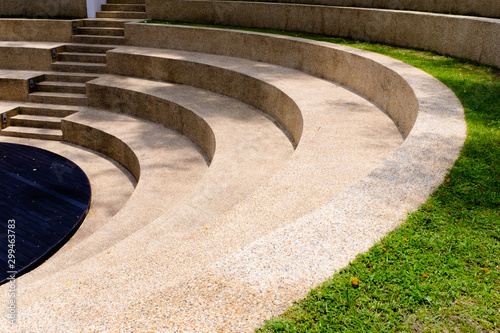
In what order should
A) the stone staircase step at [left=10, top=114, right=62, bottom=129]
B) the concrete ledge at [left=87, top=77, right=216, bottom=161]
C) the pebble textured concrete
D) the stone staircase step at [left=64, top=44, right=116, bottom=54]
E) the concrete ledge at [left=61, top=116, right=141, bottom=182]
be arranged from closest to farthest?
the pebble textured concrete, the concrete ledge at [left=87, top=77, right=216, bottom=161], the concrete ledge at [left=61, top=116, right=141, bottom=182], the stone staircase step at [left=10, top=114, right=62, bottom=129], the stone staircase step at [left=64, top=44, right=116, bottom=54]

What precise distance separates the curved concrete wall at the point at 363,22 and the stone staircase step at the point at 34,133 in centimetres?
563

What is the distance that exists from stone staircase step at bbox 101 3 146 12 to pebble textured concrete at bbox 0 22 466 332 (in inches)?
149

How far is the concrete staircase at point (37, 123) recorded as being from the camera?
10.6 meters

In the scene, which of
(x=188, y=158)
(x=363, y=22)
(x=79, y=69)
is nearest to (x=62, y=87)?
(x=79, y=69)

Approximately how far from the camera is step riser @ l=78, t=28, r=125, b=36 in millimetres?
13602

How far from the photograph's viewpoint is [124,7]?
49.2ft

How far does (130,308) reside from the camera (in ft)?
7.91

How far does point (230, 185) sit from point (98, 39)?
989 cm

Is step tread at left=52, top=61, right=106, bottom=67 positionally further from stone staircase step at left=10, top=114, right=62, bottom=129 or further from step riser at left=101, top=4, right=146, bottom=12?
step riser at left=101, top=4, right=146, bottom=12

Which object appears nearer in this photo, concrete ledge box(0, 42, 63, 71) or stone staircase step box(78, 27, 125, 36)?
concrete ledge box(0, 42, 63, 71)

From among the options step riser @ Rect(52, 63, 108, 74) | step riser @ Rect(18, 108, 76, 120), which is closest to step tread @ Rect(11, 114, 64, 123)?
step riser @ Rect(18, 108, 76, 120)

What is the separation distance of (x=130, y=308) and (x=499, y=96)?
18.7 ft

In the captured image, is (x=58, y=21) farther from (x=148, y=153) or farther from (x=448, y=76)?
(x=448, y=76)

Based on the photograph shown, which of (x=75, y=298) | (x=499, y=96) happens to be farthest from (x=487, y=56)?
(x=75, y=298)
